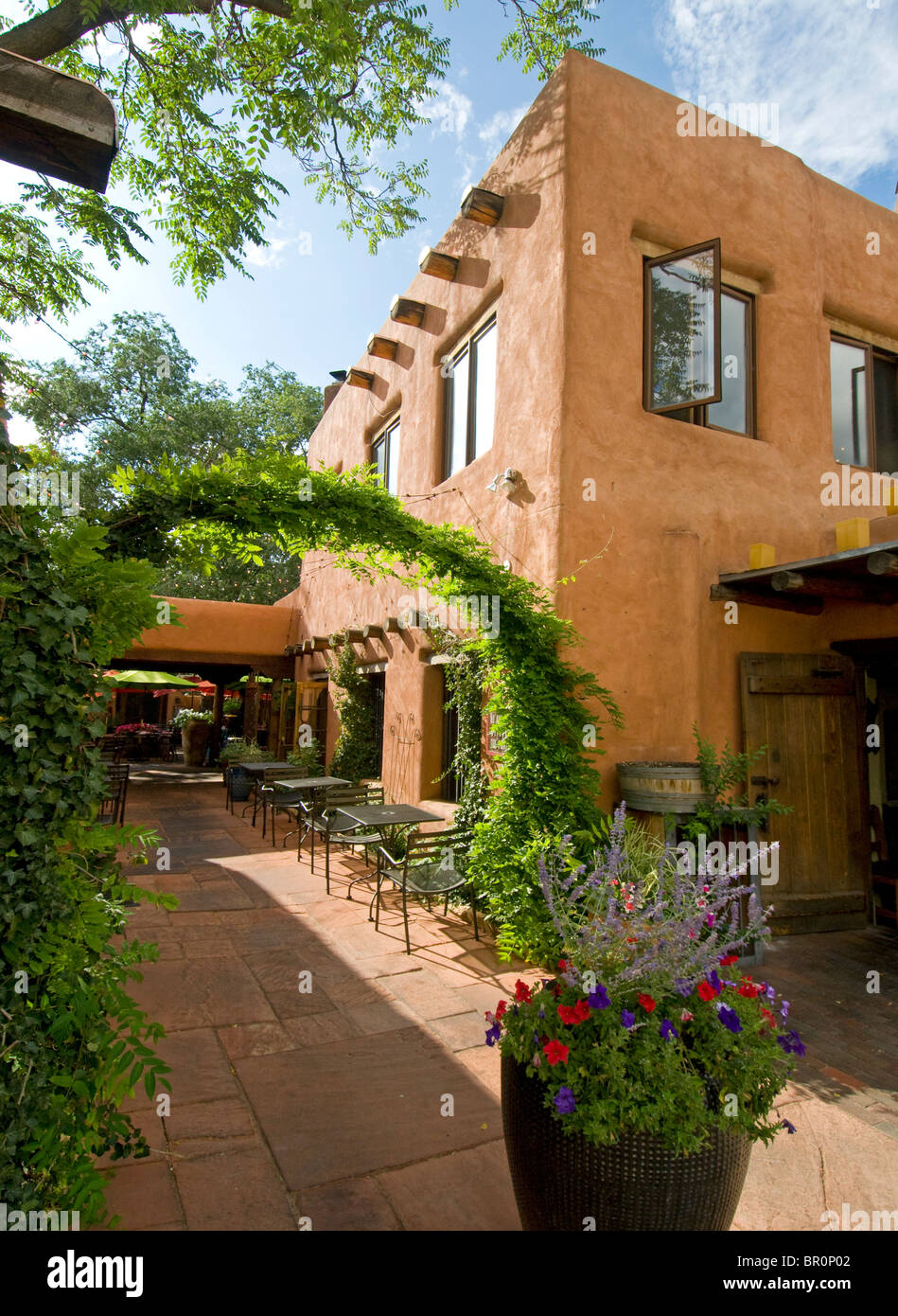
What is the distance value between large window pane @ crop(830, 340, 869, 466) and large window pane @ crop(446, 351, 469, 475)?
3.68 metres

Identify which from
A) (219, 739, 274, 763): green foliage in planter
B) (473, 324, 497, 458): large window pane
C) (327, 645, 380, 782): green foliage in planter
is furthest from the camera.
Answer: (219, 739, 274, 763): green foliage in planter

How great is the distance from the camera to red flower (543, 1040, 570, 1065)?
2.03 meters

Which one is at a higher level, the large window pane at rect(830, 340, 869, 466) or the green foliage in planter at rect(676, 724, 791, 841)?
the large window pane at rect(830, 340, 869, 466)

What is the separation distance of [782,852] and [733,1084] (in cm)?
444

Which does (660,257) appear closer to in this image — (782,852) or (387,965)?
(782,852)

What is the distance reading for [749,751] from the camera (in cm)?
588

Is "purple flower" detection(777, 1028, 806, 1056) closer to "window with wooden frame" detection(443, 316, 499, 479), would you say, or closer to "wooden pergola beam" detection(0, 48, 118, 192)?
"wooden pergola beam" detection(0, 48, 118, 192)

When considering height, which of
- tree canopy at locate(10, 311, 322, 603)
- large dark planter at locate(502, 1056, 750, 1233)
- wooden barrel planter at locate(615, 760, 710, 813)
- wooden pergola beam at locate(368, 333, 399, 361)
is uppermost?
tree canopy at locate(10, 311, 322, 603)

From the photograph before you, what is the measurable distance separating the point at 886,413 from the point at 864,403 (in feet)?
1.24

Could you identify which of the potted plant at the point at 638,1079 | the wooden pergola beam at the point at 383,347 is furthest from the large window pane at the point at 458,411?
the potted plant at the point at 638,1079

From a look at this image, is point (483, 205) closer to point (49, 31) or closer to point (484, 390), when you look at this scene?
point (484, 390)

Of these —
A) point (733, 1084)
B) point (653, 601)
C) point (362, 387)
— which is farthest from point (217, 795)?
point (733, 1084)

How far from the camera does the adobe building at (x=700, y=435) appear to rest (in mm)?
5562

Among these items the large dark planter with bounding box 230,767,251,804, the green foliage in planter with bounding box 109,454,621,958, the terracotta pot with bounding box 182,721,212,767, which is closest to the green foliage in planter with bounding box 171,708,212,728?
the terracotta pot with bounding box 182,721,212,767
